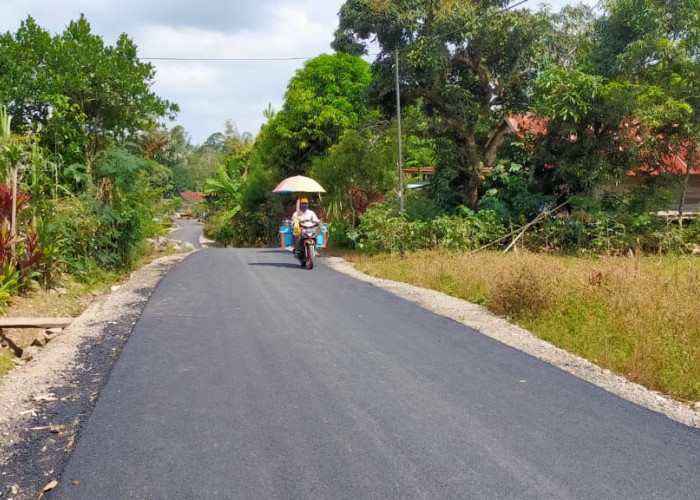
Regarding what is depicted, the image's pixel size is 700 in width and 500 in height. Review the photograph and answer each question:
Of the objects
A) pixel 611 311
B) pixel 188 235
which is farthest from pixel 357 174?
pixel 188 235

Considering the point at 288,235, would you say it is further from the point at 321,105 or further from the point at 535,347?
the point at 321,105

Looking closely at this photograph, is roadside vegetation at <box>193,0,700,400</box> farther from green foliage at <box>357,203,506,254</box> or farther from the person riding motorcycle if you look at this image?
the person riding motorcycle

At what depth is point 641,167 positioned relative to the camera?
19.9 meters

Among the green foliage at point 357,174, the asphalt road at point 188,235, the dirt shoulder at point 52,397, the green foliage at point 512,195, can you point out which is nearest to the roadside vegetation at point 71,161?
the dirt shoulder at point 52,397

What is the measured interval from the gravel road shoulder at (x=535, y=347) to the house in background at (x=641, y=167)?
10.4m

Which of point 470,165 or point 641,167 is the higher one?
point 470,165

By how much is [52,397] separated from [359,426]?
2.86 m

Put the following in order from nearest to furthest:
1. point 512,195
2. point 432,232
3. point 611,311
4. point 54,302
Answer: point 611,311, point 54,302, point 432,232, point 512,195

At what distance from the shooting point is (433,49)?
1966 cm

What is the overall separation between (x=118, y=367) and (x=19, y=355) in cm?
286

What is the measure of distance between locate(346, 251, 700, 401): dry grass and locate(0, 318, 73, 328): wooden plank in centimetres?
665

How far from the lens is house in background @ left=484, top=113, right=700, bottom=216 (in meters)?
19.9

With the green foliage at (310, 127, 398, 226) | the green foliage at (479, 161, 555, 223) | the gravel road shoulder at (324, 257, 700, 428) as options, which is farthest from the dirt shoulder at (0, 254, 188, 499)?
the green foliage at (310, 127, 398, 226)

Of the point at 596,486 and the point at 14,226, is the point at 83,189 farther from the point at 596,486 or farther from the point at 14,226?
the point at 596,486
